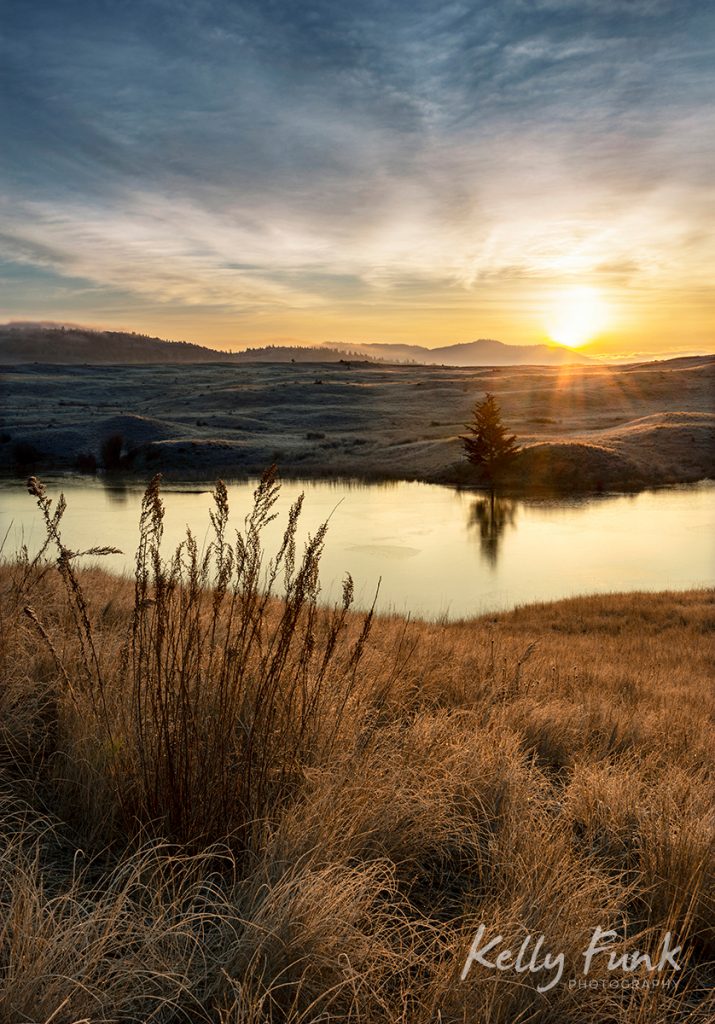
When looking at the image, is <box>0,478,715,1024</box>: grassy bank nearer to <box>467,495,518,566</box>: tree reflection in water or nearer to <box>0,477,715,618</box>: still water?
<box>0,477,715,618</box>: still water

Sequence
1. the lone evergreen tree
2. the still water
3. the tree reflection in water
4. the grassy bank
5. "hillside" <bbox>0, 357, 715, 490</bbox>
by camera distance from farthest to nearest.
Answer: "hillside" <bbox>0, 357, 715, 490</bbox> → the lone evergreen tree → the tree reflection in water → the still water → the grassy bank

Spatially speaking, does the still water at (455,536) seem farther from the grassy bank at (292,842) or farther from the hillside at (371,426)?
the grassy bank at (292,842)

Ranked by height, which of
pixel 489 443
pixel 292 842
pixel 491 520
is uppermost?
pixel 489 443

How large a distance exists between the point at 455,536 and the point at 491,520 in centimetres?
491

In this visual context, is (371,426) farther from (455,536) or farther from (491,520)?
(455,536)

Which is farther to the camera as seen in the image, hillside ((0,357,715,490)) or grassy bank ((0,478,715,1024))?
hillside ((0,357,715,490))

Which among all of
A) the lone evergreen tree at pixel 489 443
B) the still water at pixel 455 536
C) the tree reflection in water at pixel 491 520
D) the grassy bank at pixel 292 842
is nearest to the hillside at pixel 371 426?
the lone evergreen tree at pixel 489 443

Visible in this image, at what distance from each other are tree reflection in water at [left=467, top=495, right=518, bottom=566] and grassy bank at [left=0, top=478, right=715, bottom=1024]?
71.7 ft

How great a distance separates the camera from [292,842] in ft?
9.61

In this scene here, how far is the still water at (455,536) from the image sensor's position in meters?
21.7

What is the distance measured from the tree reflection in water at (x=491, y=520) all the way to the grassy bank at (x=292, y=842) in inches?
860

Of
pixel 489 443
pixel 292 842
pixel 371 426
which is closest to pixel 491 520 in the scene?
pixel 489 443

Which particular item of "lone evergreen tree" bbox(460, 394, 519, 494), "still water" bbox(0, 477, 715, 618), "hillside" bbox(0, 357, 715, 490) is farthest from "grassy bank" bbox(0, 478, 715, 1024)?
"lone evergreen tree" bbox(460, 394, 519, 494)

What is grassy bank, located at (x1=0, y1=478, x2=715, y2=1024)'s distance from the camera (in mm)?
2318
